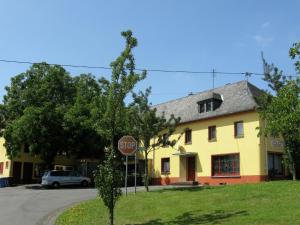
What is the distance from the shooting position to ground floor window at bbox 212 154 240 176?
35688 mm

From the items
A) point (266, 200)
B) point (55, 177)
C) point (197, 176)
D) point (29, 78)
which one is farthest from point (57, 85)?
point (266, 200)

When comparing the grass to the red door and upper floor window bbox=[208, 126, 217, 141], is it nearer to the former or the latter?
upper floor window bbox=[208, 126, 217, 141]

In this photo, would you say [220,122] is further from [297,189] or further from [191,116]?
[297,189]

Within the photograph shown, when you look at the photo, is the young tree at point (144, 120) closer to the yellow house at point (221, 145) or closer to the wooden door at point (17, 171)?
the yellow house at point (221, 145)

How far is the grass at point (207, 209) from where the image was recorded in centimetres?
1419

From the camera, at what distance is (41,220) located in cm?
1733

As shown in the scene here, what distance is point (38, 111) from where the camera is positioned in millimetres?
39906

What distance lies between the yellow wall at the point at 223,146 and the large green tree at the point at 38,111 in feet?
34.5

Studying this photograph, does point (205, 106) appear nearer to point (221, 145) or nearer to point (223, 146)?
point (221, 145)

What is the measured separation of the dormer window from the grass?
57.5 feet

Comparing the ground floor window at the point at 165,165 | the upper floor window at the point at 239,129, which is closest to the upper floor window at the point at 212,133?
the upper floor window at the point at 239,129

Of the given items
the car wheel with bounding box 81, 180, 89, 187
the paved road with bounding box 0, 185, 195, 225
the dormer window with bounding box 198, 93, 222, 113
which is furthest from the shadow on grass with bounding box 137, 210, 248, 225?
the car wheel with bounding box 81, 180, 89, 187

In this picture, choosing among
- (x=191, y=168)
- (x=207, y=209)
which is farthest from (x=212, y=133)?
(x=207, y=209)

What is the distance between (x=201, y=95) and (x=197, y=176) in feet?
25.4
